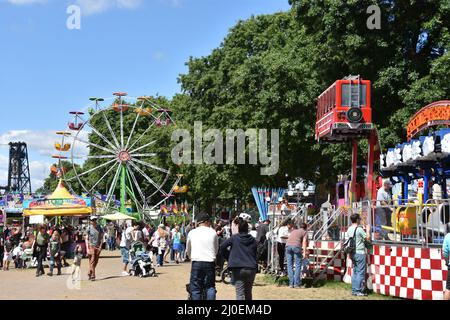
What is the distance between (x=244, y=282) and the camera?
9.68 metres

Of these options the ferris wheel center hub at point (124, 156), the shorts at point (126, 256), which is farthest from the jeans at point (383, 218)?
the ferris wheel center hub at point (124, 156)

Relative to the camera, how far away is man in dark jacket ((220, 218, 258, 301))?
9.65m

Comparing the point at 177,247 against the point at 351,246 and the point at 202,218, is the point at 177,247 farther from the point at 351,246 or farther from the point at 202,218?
the point at 202,218

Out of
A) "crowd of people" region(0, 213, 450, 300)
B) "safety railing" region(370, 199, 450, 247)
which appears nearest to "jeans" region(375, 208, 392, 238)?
"safety railing" region(370, 199, 450, 247)

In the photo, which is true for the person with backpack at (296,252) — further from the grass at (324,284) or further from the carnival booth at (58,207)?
the carnival booth at (58,207)

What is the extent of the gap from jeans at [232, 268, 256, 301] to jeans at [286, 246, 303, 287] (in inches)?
238

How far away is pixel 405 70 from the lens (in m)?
22.5

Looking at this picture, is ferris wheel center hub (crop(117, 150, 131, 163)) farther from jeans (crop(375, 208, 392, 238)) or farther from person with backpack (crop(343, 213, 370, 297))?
person with backpack (crop(343, 213, 370, 297))

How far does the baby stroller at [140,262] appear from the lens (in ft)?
64.4

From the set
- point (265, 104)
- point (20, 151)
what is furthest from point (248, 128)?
point (20, 151)

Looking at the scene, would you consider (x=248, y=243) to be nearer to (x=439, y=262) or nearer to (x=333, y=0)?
(x=439, y=262)

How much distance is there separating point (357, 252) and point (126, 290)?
561cm
